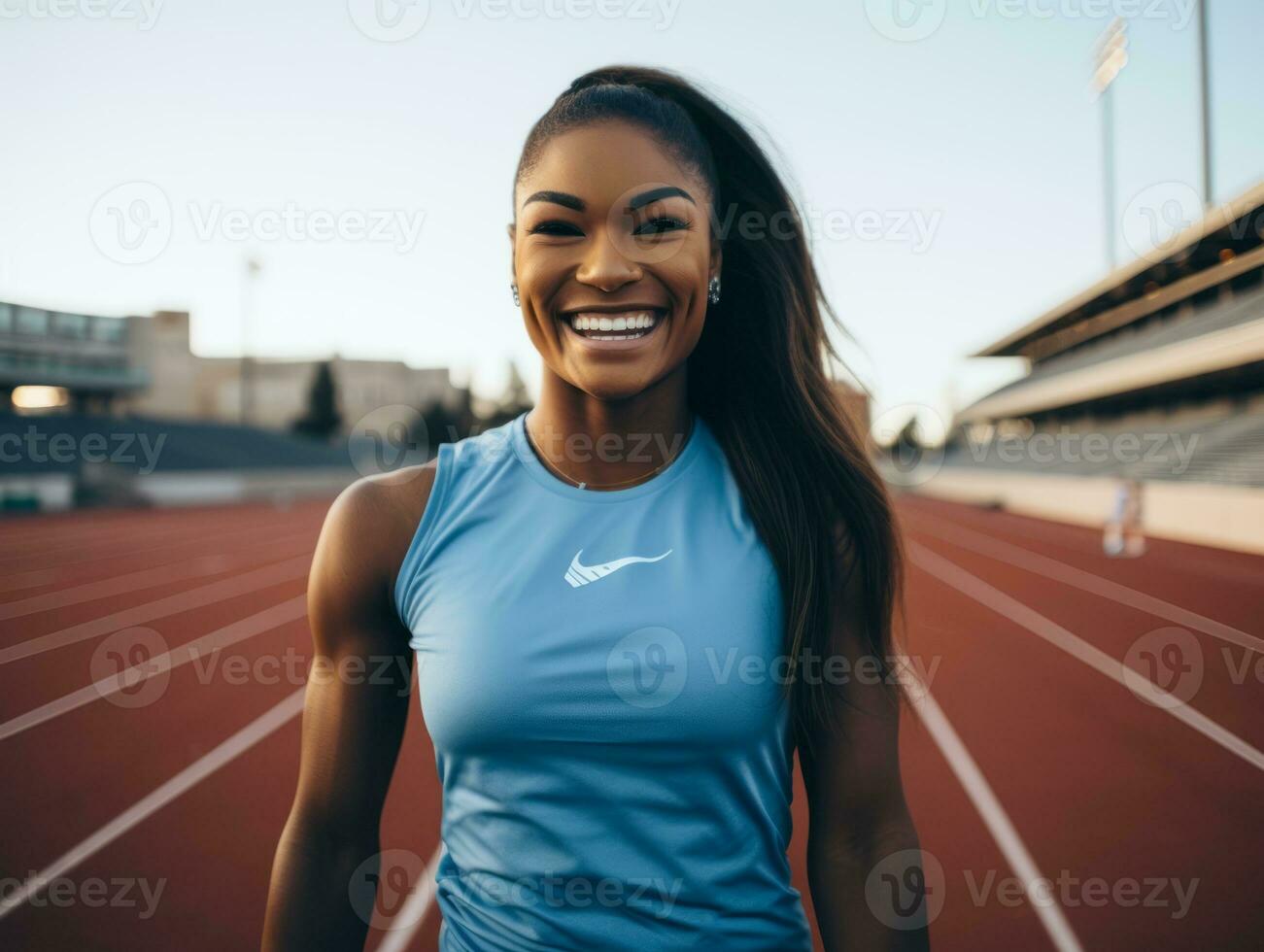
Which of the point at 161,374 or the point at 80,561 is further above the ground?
the point at 161,374

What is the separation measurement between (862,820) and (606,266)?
97cm

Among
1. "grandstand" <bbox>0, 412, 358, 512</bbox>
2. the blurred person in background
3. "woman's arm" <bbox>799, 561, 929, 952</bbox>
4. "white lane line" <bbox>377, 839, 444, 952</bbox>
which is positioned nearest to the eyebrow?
"woman's arm" <bbox>799, 561, 929, 952</bbox>

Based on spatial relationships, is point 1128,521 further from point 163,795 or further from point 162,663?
point 163,795

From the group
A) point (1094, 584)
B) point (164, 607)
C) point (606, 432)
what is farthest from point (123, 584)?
point (1094, 584)

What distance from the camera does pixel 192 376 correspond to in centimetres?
5941

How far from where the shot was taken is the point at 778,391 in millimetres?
1566

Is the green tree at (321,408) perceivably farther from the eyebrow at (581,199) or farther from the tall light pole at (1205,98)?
the eyebrow at (581,199)

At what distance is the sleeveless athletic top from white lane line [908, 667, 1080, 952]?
1259 mm

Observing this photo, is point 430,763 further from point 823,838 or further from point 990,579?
point 990,579

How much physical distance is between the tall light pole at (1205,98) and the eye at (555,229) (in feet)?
89.0

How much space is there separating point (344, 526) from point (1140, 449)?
103 feet

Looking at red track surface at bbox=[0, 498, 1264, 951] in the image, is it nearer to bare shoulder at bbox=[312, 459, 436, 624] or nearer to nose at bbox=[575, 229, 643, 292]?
bare shoulder at bbox=[312, 459, 436, 624]

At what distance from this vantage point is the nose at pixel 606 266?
1.29m

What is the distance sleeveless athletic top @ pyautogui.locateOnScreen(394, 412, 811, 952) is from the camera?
47.7 inches
